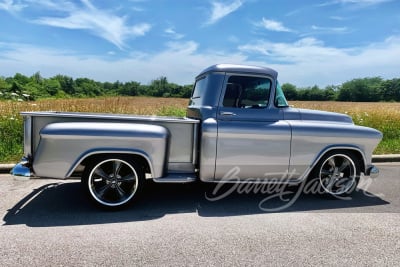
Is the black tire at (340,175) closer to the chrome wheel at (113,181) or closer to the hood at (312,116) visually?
the hood at (312,116)

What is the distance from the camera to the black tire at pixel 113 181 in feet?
12.4

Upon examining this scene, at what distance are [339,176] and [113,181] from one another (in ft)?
11.2

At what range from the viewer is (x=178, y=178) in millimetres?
3945

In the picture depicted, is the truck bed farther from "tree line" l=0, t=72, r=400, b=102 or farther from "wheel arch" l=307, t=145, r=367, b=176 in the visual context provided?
"tree line" l=0, t=72, r=400, b=102

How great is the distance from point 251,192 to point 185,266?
8.02 feet

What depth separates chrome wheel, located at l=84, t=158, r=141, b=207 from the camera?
12.5ft

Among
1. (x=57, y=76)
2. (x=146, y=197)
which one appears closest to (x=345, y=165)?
(x=146, y=197)

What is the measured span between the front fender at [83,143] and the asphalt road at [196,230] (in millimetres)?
668

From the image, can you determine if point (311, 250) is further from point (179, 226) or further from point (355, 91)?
point (355, 91)

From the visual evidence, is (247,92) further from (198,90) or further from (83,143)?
(83,143)

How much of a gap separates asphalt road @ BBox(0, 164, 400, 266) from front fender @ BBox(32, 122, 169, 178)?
0.67 m

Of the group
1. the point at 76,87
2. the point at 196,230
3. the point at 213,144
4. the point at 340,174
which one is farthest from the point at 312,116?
the point at 76,87

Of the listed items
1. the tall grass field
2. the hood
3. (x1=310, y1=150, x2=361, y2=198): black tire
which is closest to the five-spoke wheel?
(x1=310, y1=150, x2=361, y2=198): black tire

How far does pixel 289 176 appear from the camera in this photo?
434 cm
